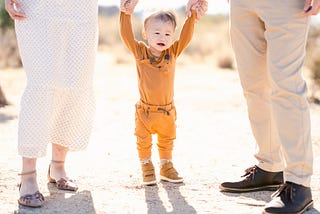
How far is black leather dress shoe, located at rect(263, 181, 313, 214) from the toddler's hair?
1.65 meters

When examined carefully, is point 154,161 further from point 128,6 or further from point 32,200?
point 32,200

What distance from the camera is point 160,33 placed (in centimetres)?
589

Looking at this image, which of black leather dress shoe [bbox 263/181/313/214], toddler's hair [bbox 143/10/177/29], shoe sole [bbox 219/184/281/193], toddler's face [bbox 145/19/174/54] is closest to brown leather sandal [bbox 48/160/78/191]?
shoe sole [bbox 219/184/281/193]

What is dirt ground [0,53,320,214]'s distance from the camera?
545cm

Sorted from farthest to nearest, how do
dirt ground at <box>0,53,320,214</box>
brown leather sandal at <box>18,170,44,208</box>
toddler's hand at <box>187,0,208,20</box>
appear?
toddler's hand at <box>187,0,208,20</box> → dirt ground at <box>0,53,320,214</box> → brown leather sandal at <box>18,170,44,208</box>

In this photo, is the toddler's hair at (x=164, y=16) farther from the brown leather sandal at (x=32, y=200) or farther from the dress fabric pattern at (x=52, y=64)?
the brown leather sandal at (x=32, y=200)

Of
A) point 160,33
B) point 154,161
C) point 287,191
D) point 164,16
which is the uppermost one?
point 164,16

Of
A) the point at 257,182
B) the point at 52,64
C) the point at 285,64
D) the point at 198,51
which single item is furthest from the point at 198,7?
the point at 198,51

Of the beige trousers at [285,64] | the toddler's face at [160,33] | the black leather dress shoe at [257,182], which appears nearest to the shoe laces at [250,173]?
the black leather dress shoe at [257,182]

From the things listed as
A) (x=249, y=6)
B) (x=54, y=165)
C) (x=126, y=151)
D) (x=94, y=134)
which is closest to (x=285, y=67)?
(x=249, y=6)

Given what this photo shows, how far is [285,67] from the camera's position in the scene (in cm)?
502

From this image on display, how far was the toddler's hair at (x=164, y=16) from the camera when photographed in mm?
5906

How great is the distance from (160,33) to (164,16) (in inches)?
5.7

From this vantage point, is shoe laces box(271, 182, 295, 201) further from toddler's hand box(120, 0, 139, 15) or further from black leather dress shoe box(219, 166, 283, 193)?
toddler's hand box(120, 0, 139, 15)
